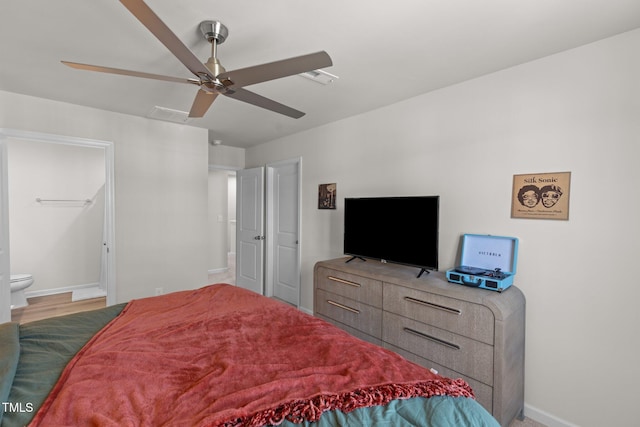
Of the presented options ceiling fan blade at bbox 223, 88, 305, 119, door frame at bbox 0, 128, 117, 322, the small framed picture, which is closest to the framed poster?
ceiling fan blade at bbox 223, 88, 305, 119

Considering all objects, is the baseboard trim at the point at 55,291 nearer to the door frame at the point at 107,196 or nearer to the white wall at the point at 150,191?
the door frame at the point at 107,196

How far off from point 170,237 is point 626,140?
424cm

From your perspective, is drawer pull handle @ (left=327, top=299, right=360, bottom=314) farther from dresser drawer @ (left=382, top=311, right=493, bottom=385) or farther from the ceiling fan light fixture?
the ceiling fan light fixture

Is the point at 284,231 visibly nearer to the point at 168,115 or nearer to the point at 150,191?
the point at 150,191

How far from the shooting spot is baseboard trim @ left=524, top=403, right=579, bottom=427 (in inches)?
75.9

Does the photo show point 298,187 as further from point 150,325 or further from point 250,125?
point 150,325

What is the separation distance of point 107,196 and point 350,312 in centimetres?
293

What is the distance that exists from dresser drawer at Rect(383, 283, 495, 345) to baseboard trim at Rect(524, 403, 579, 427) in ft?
2.54

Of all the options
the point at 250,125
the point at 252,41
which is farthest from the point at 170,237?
the point at 252,41

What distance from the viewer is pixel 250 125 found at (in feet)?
12.2

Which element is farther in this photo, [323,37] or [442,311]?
[442,311]

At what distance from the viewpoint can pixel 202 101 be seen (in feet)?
6.17

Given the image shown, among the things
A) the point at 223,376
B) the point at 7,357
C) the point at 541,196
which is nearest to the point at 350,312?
the point at 223,376

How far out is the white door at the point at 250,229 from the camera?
4.65 metres
